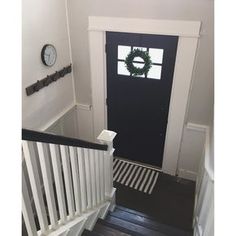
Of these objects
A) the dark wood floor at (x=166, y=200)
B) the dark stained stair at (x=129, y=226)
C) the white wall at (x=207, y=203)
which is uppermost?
the white wall at (x=207, y=203)

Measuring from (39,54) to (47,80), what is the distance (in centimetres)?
34

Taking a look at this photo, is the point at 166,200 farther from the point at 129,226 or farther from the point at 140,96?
the point at 140,96

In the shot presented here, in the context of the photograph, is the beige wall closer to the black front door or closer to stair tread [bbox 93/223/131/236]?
the black front door

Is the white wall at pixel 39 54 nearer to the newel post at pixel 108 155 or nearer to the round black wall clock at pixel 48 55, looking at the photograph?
the round black wall clock at pixel 48 55

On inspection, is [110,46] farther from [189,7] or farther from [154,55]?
[189,7]

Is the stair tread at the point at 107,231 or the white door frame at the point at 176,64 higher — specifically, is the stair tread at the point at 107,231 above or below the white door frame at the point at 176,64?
below

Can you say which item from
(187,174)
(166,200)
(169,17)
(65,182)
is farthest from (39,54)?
(187,174)

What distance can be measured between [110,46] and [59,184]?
7.10 feet

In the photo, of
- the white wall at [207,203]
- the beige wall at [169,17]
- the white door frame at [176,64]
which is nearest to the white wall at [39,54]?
the beige wall at [169,17]

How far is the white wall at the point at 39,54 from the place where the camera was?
2.46 meters

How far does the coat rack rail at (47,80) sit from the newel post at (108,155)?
3.37ft

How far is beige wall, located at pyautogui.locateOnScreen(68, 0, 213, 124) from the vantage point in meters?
2.54
